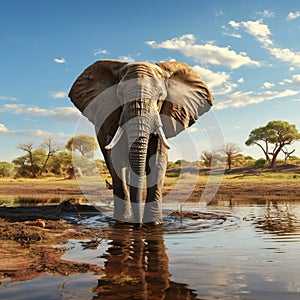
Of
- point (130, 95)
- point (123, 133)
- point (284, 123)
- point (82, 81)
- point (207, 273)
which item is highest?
point (284, 123)

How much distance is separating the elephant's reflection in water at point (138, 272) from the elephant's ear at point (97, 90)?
381 centimetres

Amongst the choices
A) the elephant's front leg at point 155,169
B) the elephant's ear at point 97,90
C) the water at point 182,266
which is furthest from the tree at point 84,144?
the water at point 182,266

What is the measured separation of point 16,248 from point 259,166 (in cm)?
3660

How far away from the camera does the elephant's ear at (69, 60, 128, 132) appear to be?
30.7 ft

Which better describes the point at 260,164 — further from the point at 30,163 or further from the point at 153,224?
the point at 153,224

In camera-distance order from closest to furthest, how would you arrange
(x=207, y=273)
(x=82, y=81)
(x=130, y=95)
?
(x=207, y=273) < (x=130, y=95) < (x=82, y=81)

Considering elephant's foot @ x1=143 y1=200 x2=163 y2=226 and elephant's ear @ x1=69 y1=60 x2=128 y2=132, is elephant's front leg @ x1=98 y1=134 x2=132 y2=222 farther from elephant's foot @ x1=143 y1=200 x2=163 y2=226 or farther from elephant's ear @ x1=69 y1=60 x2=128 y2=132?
elephant's ear @ x1=69 y1=60 x2=128 y2=132

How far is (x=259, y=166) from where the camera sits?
40.1 metres

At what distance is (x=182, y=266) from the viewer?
14.6 feet

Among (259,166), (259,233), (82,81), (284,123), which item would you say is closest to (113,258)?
(259,233)

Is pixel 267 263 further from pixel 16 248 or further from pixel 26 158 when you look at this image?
pixel 26 158

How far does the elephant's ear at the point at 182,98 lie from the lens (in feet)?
30.8

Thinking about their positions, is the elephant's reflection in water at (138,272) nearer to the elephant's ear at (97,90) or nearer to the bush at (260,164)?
the elephant's ear at (97,90)

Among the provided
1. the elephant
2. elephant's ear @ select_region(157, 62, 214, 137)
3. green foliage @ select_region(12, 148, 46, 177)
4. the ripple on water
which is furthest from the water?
green foliage @ select_region(12, 148, 46, 177)
